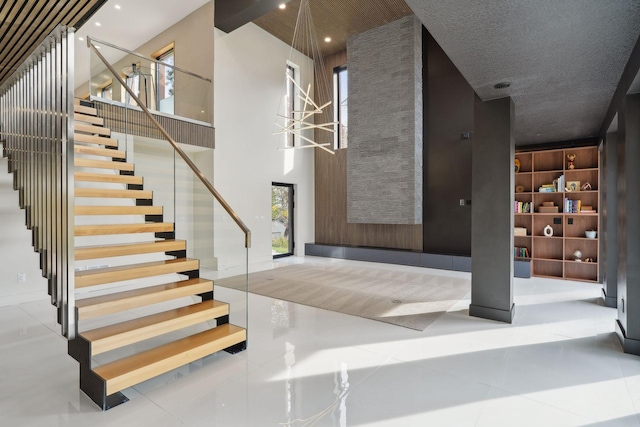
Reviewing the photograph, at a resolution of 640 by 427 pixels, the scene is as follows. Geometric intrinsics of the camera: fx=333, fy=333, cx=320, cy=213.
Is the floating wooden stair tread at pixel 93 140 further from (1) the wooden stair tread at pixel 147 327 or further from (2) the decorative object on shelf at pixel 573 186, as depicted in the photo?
(2) the decorative object on shelf at pixel 573 186

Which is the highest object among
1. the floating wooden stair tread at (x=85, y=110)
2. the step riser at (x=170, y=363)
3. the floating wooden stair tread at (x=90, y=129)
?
the floating wooden stair tread at (x=85, y=110)

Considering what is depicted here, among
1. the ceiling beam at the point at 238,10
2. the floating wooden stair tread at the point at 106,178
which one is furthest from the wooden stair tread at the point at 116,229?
the ceiling beam at the point at 238,10

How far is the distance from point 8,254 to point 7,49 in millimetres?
2750

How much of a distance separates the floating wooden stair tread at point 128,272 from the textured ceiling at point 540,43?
10.3ft

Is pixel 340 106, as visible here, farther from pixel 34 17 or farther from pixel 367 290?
pixel 34 17

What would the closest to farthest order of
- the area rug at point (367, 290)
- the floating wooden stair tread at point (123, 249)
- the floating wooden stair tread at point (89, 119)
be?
1. the floating wooden stair tread at point (123, 249)
2. the area rug at point (367, 290)
3. the floating wooden stair tread at point (89, 119)

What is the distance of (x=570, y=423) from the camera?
2.15 meters

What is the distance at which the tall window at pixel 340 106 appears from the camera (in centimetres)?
967

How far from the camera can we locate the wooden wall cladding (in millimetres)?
8734

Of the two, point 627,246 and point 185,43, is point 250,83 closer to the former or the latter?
point 185,43

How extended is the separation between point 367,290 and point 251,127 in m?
5.04

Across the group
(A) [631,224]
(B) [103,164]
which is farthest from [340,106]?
(A) [631,224]

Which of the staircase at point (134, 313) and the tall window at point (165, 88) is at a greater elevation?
the tall window at point (165, 88)

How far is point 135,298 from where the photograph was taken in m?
2.95
